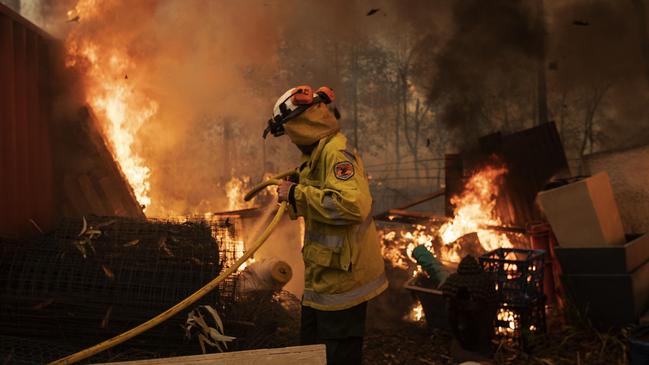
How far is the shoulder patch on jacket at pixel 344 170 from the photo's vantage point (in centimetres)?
324

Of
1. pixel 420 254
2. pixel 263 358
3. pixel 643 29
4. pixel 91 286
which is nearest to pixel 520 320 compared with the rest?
pixel 420 254

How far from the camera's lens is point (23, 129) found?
5125 millimetres

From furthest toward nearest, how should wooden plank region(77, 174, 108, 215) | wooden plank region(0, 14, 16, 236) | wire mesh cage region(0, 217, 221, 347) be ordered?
wooden plank region(77, 174, 108, 215) < wooden plank region(0, 14, 16, 236) < wire mesh cage region(0, 217, 221, 347)

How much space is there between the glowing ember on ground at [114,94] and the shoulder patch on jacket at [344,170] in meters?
4.60

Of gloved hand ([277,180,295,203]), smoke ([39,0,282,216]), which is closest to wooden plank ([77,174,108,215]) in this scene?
smoke ([39,0,282,216])

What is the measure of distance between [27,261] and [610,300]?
17.0 ft

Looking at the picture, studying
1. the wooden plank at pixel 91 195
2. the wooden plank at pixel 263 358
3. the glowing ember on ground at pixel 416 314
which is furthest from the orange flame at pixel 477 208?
the wooden plank at pixel 263 358

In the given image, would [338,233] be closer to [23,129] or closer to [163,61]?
[23,129]

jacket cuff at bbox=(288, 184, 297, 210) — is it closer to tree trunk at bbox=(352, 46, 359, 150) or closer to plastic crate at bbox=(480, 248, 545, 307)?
plastic crate at bbox=(480, 248, 545, 307)

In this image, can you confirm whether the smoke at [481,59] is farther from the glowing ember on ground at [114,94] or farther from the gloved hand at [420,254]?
the glowing ember on ground at [114,94]

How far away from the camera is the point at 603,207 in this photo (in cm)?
551

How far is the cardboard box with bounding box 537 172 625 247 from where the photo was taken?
17.3 feet

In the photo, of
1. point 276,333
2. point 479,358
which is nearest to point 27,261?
point 276,333

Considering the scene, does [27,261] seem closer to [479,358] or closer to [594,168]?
[479,358]
